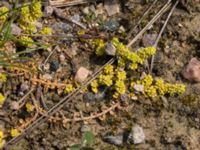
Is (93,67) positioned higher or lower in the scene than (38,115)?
higher

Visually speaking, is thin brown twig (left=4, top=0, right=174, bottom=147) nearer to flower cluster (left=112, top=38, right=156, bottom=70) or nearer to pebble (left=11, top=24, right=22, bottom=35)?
flower cluster (left=112, top=38, right=156, bottom=70)

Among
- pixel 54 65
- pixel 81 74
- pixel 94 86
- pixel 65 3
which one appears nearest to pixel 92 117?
pixel 94 86

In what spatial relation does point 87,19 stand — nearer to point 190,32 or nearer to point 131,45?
point 131,45

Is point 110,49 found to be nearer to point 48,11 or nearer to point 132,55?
point 132,55

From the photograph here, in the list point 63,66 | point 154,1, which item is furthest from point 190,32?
point 63,66

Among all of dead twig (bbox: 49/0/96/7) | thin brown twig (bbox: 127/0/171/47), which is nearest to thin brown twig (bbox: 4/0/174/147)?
thin brown twig (bbox: 127/0/171/47)

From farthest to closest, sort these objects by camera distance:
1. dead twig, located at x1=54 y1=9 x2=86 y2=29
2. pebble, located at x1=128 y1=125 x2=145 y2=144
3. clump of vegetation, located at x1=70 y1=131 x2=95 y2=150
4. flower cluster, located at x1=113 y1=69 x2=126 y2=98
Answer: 1. dead twig, located at x1=54 y1=9 x2=86 y2=29
2. flower cluster, located at x1=113 y1=69 x2=126 y2=98
3. pebble, located at x1=128 y1=125 x2=145 y2=144
4. clump of vegetation, located at x1=70 y1=131 x2=95 y2=150

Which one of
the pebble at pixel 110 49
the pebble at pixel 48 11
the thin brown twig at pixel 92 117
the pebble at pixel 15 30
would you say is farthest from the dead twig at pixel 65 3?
the thin brown twig at pixel 92 117
